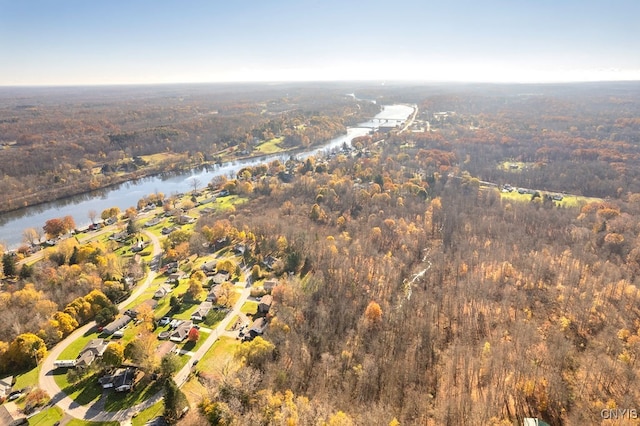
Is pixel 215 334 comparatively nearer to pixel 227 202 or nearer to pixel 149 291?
pixel 149 291

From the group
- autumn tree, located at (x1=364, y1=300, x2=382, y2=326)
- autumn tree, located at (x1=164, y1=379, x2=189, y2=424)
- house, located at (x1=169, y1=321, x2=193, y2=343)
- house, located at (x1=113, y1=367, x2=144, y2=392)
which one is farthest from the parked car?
autumn tree, located at (x1=364, y1=300, x2=382, y2=326)

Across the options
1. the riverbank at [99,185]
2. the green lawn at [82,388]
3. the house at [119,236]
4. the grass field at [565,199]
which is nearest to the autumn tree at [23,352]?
the green lawn at [82,388]

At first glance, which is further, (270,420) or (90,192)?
(90,192)

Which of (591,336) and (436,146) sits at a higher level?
(436,146)

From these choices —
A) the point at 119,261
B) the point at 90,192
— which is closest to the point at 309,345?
the point at 119,261

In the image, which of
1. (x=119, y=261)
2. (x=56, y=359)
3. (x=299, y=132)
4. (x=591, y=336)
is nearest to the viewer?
(x=56, y=359)

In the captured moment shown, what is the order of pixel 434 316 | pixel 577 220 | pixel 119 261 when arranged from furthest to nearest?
1. pixel 577 220
2. pixel 119 261
3. pixel 434 316

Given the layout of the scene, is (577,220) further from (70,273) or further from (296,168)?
(70,273)
